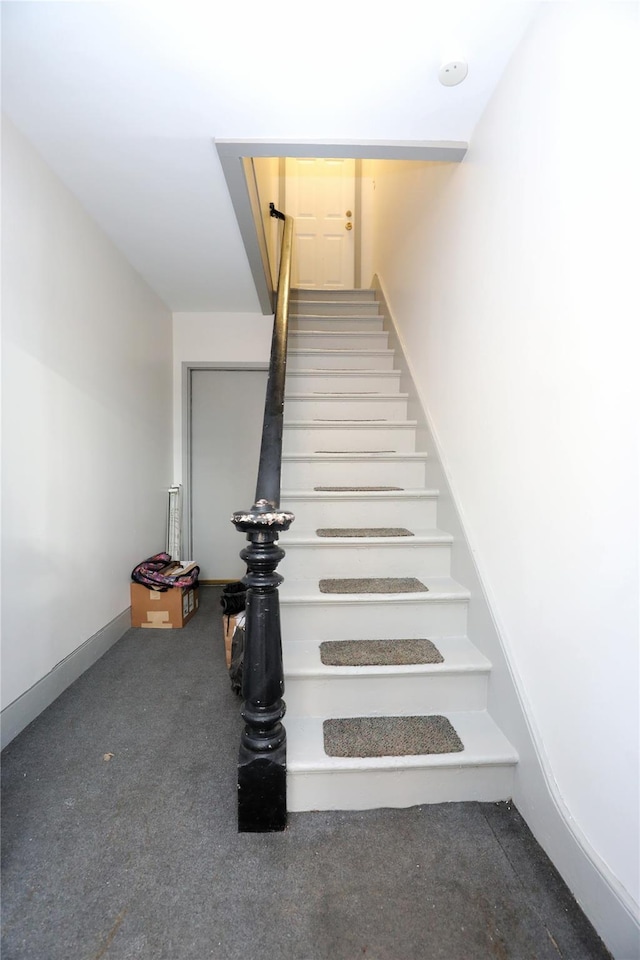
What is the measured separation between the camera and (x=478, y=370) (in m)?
1.73

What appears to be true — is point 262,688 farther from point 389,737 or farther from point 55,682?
point 55,682

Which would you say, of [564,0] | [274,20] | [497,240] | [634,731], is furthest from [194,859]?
[564,0]

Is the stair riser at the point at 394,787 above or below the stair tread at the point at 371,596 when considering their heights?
below

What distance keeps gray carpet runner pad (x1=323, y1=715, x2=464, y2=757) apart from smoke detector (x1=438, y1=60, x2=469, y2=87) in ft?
6.95

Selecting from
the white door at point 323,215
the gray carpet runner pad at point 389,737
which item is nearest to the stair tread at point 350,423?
the gray carpet runner pad at point 389,737

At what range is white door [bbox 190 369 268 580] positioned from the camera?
12.2 ft

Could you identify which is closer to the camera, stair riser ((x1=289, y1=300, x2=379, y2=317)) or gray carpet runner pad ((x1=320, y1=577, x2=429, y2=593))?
gray carpet runner pad ((x1=320, y1=577, x2=429, y2=593))

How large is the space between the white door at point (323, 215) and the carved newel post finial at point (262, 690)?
4.09 meters

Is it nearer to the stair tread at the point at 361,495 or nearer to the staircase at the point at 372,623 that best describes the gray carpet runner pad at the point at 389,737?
the staircase at the point at 372,623

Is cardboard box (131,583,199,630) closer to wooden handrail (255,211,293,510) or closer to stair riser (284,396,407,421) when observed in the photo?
stair riser (284,396,407,421)

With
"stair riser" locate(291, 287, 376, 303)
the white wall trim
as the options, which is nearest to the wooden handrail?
the white wall trim

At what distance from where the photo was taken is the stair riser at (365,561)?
1.93 meters

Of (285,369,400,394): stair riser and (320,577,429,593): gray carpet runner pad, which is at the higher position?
(285,369,400,394): stair riser

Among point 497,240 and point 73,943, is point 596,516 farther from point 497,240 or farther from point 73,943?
point 73,943
